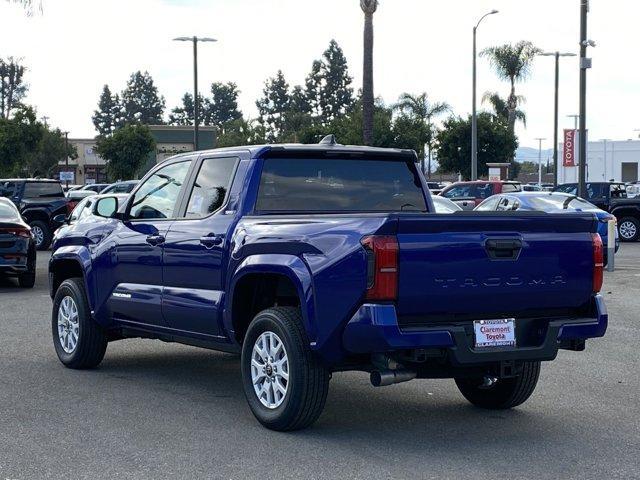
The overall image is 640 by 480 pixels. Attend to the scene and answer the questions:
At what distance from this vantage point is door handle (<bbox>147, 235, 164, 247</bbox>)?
8.32 metres

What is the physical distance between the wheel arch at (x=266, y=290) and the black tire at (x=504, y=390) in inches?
61.1

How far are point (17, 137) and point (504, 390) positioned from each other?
6027 cm

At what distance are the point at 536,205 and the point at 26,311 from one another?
1219cm

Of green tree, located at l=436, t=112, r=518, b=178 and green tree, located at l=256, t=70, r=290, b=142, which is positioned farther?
green tree, located at l=256, t=70, r=290, b=142

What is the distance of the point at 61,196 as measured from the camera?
27812mm

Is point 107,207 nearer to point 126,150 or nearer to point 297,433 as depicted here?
Result: point 297,433

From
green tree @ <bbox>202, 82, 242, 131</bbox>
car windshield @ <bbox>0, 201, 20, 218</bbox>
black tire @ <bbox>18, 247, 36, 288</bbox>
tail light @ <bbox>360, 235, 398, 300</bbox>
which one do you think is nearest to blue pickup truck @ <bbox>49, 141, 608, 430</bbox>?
tail light @ <bbox>360, 235, 398, 300</bbox>

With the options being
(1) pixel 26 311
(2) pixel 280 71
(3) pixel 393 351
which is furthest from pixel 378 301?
(2) pixel 280 71

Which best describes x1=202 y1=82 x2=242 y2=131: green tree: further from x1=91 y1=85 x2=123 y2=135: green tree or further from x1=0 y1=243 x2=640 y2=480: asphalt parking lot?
x1=0 y1=243 x2=640 y2=480: asphalt parking lot

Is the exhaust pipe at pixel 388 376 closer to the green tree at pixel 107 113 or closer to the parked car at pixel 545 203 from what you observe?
the parked car at pixel 545 203

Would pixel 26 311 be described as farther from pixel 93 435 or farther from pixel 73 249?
Answer: pixel 93 435

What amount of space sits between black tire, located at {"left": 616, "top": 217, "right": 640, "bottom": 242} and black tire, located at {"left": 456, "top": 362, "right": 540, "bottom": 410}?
24.3 meters

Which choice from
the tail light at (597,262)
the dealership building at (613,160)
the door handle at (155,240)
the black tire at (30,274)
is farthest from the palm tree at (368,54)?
the dealership building at (613,160)

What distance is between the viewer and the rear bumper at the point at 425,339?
628 centimetres
